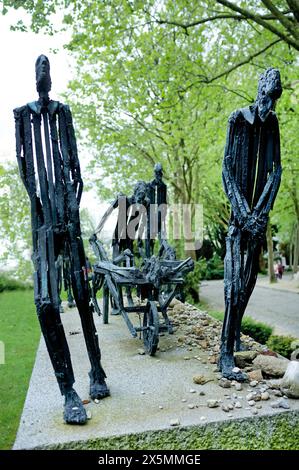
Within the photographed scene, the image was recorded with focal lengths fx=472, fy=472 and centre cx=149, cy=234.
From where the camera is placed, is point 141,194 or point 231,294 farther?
point 141,194

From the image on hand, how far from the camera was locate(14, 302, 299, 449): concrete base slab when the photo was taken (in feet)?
11.1

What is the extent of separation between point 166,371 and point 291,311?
923cm

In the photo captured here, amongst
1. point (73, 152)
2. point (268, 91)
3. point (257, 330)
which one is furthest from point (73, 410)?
point (257, 330)

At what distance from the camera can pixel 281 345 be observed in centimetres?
770

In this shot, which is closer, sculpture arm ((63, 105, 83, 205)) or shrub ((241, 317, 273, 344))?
sculpture arm ((63, 105, 83, 205))

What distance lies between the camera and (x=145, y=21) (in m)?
10.4

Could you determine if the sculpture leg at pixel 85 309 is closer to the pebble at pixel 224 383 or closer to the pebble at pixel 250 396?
the pebble at pixel 224 383

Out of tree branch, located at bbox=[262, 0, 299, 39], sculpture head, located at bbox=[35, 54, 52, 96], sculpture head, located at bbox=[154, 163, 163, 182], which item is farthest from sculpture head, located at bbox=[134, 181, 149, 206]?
tree branch, located at bbox=[262, 0, 299, 39]

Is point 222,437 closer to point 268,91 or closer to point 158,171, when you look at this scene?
point 268,91

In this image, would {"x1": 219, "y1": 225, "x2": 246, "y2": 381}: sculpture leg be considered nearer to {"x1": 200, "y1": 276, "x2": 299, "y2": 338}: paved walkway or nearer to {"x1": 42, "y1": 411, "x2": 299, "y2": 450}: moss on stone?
{"x1": 42, "y1": 411, "x2": 299, "y2": 450}: moss on stone

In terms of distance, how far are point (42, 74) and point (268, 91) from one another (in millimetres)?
2018

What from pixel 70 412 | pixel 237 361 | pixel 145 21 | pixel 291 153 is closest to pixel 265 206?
pixel 237 361

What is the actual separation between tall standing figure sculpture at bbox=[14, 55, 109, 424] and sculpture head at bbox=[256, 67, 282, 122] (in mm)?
1804
